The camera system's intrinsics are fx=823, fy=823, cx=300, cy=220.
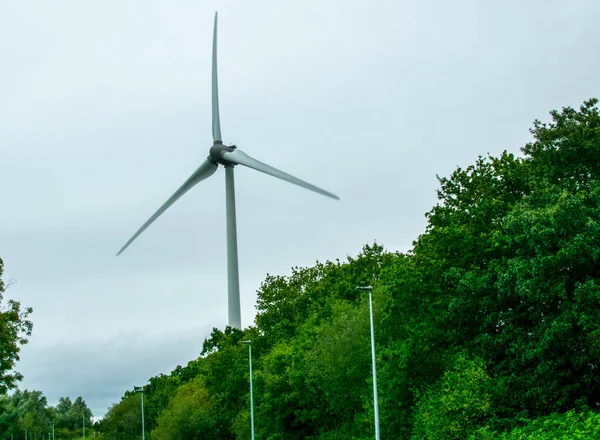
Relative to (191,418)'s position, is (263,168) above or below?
above

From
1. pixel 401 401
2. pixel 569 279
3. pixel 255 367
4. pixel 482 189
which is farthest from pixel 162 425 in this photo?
pixel 569 279

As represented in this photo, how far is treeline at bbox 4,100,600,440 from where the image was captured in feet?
121

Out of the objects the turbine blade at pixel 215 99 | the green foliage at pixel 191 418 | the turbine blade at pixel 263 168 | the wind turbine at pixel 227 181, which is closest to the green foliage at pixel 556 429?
the turbine blade at pixel 263 168

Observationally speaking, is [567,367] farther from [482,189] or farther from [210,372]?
[210,372]

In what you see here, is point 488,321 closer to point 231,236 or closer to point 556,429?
point 556,429

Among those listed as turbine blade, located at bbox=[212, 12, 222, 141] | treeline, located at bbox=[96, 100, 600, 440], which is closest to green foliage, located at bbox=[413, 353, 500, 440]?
treeline, located at bbox=[96, 100, 600, 440]

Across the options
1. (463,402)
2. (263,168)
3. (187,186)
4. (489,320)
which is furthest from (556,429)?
(187,186)

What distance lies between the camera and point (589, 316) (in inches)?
1390

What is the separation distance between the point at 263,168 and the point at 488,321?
39.9 m

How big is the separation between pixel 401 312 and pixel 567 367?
37.0 feet

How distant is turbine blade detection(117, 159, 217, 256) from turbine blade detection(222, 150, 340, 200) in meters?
2.69

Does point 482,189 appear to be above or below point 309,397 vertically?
above

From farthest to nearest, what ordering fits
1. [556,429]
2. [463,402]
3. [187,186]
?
1. [187,186]
2. [463,402]
3. [556,429]

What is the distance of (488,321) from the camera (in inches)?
1585
